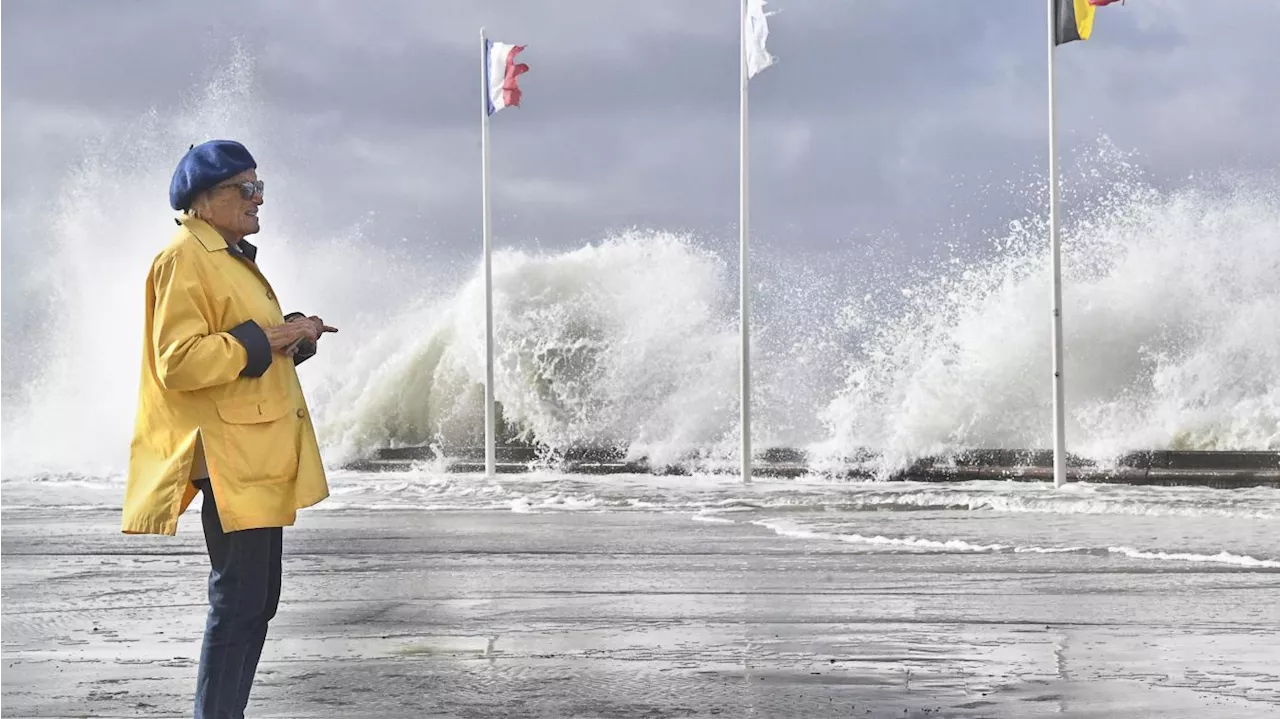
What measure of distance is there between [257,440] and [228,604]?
48 cm

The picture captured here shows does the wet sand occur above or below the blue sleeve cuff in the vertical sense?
below

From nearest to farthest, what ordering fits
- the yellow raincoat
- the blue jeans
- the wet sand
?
the yellow raincoat, the blue jeans, the wet sand

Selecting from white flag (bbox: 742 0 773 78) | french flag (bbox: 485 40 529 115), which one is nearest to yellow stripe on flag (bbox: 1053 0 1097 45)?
white flag (bbox: 742 0 773 78)

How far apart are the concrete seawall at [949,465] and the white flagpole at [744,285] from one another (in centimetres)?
264

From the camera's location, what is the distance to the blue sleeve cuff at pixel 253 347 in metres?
4.25

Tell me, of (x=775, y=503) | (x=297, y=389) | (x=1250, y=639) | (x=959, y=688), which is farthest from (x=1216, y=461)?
(x=297, y=389)

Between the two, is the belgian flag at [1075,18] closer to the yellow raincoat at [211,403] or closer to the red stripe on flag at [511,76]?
the red stripe on flag at [511,76]

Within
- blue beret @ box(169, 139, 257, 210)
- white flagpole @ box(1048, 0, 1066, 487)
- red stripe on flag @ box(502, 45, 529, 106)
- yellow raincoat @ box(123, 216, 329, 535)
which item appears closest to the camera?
yellow raincoat @ box(123, 216, 329, 535)

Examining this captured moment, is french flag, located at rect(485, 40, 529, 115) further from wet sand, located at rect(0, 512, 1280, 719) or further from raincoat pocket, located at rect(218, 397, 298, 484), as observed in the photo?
raincoat pocket, located at rect(218, 397, 298, 484)

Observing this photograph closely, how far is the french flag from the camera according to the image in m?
22.1

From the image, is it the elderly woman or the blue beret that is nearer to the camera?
the elderly woman

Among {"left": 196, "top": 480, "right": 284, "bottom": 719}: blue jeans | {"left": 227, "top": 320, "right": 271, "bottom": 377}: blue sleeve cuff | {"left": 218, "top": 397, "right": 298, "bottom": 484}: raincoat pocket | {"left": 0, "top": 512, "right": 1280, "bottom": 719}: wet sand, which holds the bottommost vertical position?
{"left": 0, "top": 512, "right": 1280, "bottom": 719}: wet sand

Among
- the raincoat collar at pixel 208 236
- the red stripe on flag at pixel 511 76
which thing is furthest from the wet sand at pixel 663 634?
the red stripe on flag at pixel 511 76

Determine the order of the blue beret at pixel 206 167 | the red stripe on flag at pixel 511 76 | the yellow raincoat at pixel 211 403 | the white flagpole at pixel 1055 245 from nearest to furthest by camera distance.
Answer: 1. the yellow raincoat at pixel 211 403
2. the blue beret at pixel 206 167
3. the white flagpole at pixel 1055 245
4. the red stripe on flag at pixel 511 76
